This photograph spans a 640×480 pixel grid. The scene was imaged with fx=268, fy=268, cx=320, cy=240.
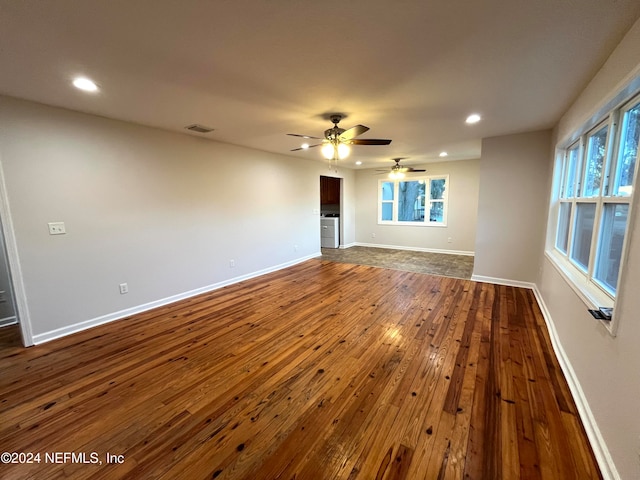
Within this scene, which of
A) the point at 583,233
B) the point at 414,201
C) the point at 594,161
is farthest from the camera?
the point at 414,201

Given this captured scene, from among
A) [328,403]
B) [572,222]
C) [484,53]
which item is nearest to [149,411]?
[328,403]

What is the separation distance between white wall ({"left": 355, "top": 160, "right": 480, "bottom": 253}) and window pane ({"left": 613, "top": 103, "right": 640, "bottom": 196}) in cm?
495

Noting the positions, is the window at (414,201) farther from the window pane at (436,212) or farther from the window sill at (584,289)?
the window sill at (584,289)

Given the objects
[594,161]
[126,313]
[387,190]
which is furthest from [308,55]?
[387,190]

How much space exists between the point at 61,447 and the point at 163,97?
2749mm

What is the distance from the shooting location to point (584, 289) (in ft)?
6.67

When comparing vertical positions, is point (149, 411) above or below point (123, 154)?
below

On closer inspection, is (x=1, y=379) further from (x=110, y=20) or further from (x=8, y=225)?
(x=110, y=20)

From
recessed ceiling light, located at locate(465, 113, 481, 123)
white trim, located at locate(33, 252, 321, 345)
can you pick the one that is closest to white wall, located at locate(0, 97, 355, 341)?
white trim, located at locate(33, 252, 321, 345)

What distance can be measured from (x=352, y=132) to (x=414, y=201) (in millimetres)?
5223

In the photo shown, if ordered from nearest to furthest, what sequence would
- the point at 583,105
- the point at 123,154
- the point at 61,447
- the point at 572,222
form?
the point at 61,447 → the point at 583,105 → the point at 572,222 → the point at 123,154

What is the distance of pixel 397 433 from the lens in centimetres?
166

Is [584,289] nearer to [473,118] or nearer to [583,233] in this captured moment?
[583,233]

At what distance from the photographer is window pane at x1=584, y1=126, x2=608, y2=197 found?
7.30ft
